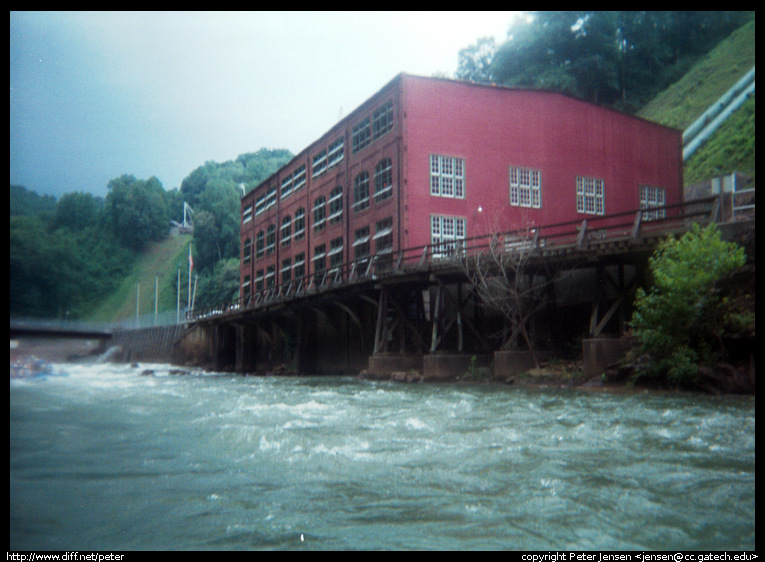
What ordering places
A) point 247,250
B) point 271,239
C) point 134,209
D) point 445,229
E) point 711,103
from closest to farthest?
1. point 134,209
2. point 445,229
3. point 711,103
4. point 271,239
5. point 247,250

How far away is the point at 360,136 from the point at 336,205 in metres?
4.71

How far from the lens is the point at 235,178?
1207 inches

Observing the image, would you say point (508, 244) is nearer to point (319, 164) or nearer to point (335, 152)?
point (335, 152)

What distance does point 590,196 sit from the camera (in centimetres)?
3409

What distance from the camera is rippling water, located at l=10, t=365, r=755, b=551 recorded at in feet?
16.3

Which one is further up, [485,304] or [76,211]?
[76,211]

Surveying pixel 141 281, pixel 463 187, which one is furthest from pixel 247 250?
pixel 141 281

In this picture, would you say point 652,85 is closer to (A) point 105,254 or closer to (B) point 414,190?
(B) point 414,190

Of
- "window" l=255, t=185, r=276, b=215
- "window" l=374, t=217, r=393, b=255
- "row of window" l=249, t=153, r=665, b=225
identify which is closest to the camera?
"row of window" l=249, t=153, r=665, b=225

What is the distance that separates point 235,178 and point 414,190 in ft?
27.3

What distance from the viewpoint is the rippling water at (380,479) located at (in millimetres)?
4961

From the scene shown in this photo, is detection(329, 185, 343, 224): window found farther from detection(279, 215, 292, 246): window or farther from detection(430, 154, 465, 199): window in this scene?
detection(430, 154, 465, 199): window

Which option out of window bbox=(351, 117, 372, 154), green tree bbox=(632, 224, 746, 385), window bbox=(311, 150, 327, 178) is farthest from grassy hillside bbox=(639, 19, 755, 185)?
green tree bbox=(632, 224, 746, 385)

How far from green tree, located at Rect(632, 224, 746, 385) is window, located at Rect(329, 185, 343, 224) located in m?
23.6
